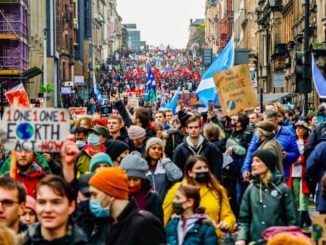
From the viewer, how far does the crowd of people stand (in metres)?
6.30

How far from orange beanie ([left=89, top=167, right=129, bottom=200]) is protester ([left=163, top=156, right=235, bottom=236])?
98.8 inches

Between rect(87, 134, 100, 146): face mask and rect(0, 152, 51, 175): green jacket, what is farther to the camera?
rect(87, 134, 100, 146): face mask

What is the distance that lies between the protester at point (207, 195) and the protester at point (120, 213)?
252cm

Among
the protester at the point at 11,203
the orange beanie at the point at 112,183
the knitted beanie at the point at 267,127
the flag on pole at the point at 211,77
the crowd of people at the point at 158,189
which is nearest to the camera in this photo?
the crowd of people at the point at 158,189

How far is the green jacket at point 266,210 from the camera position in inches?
343

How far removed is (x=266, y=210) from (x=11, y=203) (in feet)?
8.86

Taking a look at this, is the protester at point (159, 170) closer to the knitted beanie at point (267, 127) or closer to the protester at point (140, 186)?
the knitted beanie at point (267, 127)

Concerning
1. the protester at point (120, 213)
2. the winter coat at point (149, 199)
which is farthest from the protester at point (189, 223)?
the protester at point (120, 213)

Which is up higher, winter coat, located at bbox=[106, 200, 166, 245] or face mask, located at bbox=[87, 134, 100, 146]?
face mask, located at bbox=[87, 134, 100, 146]

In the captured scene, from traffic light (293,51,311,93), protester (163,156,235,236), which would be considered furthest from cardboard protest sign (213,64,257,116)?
protester (163,156,235,236)

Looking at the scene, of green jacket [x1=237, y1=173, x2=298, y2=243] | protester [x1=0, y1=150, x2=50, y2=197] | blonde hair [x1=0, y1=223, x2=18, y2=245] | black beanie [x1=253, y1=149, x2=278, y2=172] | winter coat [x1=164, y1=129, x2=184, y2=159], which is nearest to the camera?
blonde hair [x1=0, y1=223, x2=18, y2=245]

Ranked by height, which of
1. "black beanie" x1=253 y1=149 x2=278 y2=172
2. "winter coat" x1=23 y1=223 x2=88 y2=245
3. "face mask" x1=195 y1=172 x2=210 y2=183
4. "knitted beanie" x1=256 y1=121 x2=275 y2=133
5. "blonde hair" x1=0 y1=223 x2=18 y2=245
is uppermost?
"knitted beanie" x1=256 y1=121 x2=275 y2=133

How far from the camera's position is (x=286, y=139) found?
1288 centimetres

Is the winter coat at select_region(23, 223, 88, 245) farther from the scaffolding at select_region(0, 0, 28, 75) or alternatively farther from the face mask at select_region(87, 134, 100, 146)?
the scaffolding at select_region(0, 0, 28, 75)
